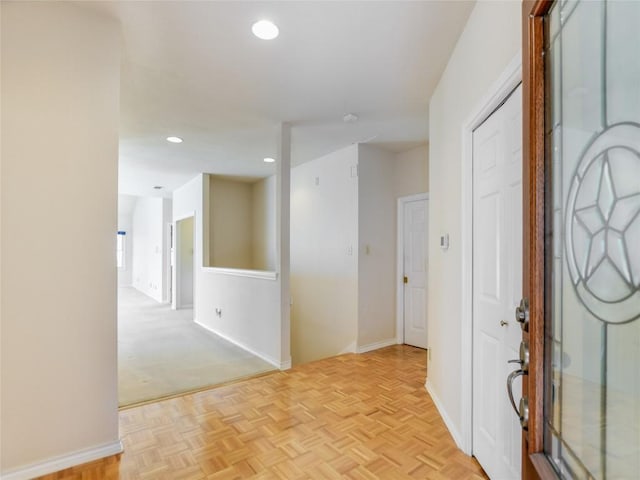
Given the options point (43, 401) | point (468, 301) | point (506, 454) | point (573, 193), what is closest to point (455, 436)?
point (506, 454)

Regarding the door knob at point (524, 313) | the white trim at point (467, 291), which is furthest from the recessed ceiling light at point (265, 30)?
the door knob at point (524, 313)

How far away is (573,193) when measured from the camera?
0.75m

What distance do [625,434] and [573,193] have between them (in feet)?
1.64

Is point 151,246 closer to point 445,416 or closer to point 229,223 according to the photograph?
point 229,223

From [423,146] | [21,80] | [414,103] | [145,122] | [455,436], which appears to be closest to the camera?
[21,80]

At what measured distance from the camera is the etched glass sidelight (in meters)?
0.60

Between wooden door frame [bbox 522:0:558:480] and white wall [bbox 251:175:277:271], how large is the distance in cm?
549

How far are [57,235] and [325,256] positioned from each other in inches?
130

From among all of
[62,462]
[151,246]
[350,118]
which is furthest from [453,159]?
[151,246]

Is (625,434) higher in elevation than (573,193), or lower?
lower

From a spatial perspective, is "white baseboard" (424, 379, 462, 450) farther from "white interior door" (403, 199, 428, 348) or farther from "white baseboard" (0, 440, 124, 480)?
"white baseboard" (0, 440, 124, 480)

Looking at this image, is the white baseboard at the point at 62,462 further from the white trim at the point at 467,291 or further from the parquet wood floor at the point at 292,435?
the white trim at the point at 467,291

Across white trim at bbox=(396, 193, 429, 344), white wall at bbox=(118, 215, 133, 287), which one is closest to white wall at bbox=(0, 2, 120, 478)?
white trim at bbox=(396, 193, 429, 344)

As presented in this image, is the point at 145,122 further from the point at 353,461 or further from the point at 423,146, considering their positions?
the point at 353,461
